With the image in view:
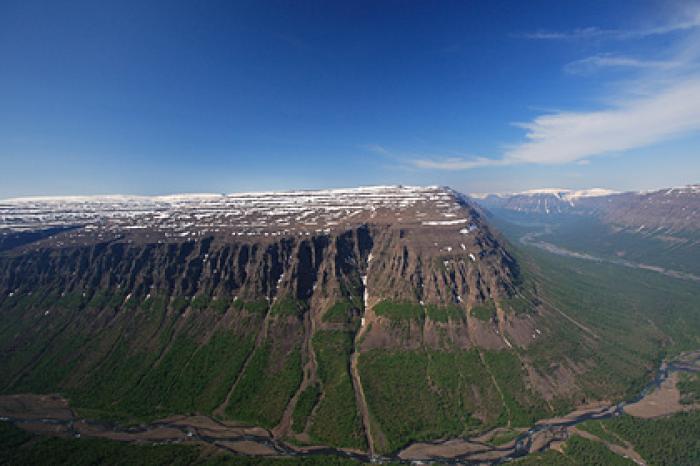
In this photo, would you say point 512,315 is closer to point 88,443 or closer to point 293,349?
point 293,349

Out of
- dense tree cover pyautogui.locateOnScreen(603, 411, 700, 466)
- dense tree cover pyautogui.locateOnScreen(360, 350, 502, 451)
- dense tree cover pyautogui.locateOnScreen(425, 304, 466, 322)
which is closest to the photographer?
dense tree cover pyautogui.locateOnScreen(603, 411, 700, 466)

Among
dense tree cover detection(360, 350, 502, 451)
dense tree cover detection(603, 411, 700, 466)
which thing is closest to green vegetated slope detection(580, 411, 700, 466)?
dense tree cover detection(603, 411, 700, 466)

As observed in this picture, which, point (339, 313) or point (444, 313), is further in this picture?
point (339, 313)

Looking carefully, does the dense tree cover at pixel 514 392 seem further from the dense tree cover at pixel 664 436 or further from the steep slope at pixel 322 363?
the dense tree cover at pixel 664 436

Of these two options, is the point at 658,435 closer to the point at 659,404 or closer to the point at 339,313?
the point at 659,404

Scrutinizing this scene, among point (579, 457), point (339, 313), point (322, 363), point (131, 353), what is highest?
point (339, 313)

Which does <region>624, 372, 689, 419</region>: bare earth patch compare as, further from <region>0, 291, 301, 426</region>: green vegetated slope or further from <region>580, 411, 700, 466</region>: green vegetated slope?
<region>0, 291, 301, 426</region>: green vegetated slope

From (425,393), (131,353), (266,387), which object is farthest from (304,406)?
(131,353)

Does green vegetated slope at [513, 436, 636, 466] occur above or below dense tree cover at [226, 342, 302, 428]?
below

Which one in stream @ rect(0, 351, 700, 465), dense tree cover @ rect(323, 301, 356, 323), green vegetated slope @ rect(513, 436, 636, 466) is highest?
dense tree cover @ rect(323, 301, 356, 323)

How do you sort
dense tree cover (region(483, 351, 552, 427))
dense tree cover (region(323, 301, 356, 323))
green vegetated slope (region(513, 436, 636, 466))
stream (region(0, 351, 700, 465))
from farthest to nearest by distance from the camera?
1. dense tree cover (region(323, 301, 356, 323))
2. dense tree cover (region(483, 351, 552, 427))
3. stream (region(0, 351, 700, 465))
4. green vegetated slope (region(513, 436, 636, 466))

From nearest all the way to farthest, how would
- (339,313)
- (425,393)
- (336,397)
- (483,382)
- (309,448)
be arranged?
(309,448) < (336,397) < (425,393) < (483,382) < (339,313)
